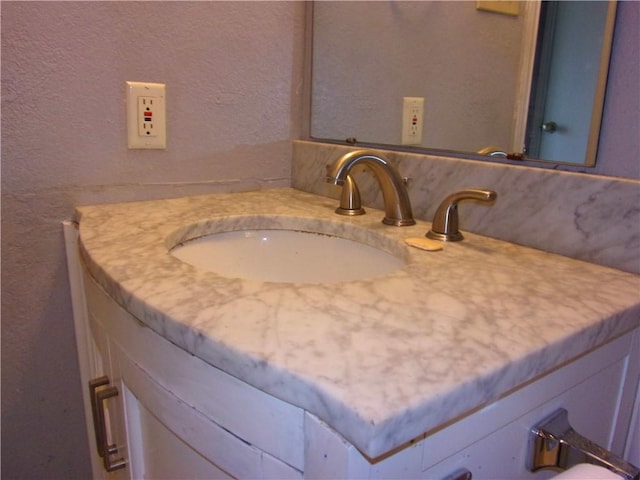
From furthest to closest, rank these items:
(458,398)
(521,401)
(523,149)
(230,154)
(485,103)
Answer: (230,154), (485,103), (523,149), (521,401), (458,398)

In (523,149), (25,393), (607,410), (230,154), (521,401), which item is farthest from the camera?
(230,154)

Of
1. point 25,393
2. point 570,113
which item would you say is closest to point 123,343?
point 25,393

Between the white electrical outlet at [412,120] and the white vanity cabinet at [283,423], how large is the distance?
0.49 m

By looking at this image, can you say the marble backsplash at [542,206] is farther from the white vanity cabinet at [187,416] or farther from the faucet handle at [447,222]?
the white vanity cabinet at [187,416]

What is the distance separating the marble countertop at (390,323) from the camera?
33cm

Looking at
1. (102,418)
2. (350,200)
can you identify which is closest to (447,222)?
(350,200)

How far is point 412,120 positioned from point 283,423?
0.69 m

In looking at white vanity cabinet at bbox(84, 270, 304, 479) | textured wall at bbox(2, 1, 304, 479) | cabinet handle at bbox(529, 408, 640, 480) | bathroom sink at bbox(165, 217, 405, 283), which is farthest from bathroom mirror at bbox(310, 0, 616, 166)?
white vanity cabinet at bbox(84, 270, 304, 479)

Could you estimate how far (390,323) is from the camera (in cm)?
43

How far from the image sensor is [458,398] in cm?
34

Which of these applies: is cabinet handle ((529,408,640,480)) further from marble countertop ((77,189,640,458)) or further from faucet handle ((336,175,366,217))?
faucet handle ((336,175,366,217))

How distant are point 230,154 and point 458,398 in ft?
2.56

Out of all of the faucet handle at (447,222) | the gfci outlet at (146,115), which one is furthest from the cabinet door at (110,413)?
the faucet handle at (447,222)

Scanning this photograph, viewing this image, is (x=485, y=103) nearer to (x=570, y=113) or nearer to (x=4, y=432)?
(x=570, y=113)
